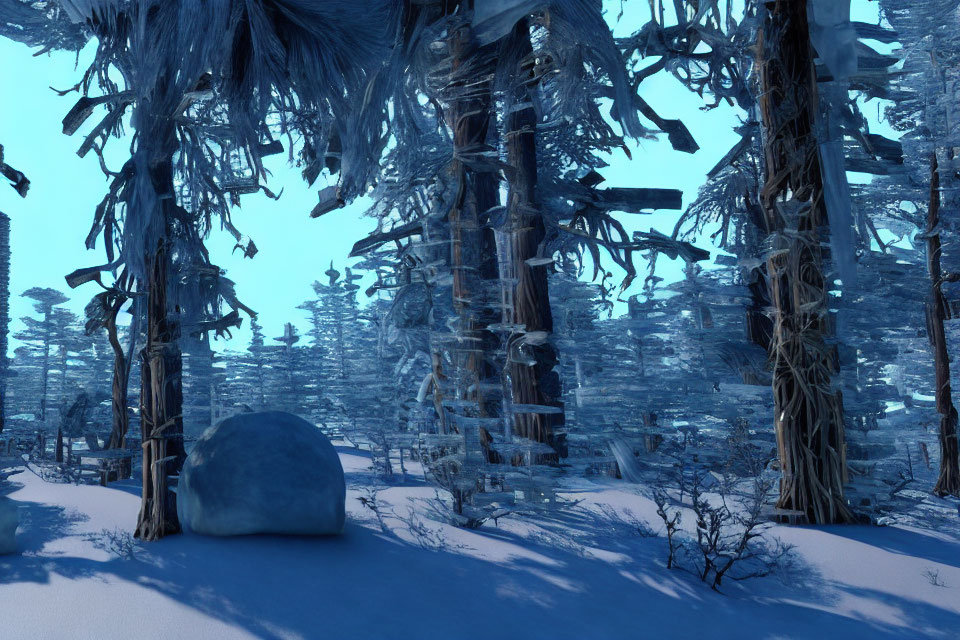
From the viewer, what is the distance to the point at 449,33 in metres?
6.86

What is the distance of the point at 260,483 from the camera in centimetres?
595

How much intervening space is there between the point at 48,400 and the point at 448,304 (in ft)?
115

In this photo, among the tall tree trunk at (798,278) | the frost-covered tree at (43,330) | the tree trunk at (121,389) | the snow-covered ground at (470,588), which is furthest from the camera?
the frost-covered tree at (43,330)

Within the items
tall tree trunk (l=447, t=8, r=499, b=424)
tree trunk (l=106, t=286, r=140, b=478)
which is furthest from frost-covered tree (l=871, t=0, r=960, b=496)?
tree trunk (l=106, t=286, r=140, b=478)

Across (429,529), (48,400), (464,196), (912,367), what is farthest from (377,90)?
(48,400)

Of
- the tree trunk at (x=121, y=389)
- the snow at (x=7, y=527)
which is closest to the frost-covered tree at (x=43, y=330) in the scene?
the tree trunk at (x=121, y=389)

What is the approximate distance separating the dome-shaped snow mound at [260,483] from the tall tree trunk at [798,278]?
13.5 feet

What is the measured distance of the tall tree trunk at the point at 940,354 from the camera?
1159 centimetres

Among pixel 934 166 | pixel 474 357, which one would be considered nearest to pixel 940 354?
pixel 934 166

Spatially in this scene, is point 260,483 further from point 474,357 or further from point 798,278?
point 798,278

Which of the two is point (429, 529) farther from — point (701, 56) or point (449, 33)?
point (701, 56)

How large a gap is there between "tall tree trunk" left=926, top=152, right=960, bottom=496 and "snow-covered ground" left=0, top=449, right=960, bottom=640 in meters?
6.56

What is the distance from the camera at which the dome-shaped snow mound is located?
5.92 meters

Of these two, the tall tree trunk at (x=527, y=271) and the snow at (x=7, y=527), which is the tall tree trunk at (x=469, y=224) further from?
the snow at (x=7, y=527)
